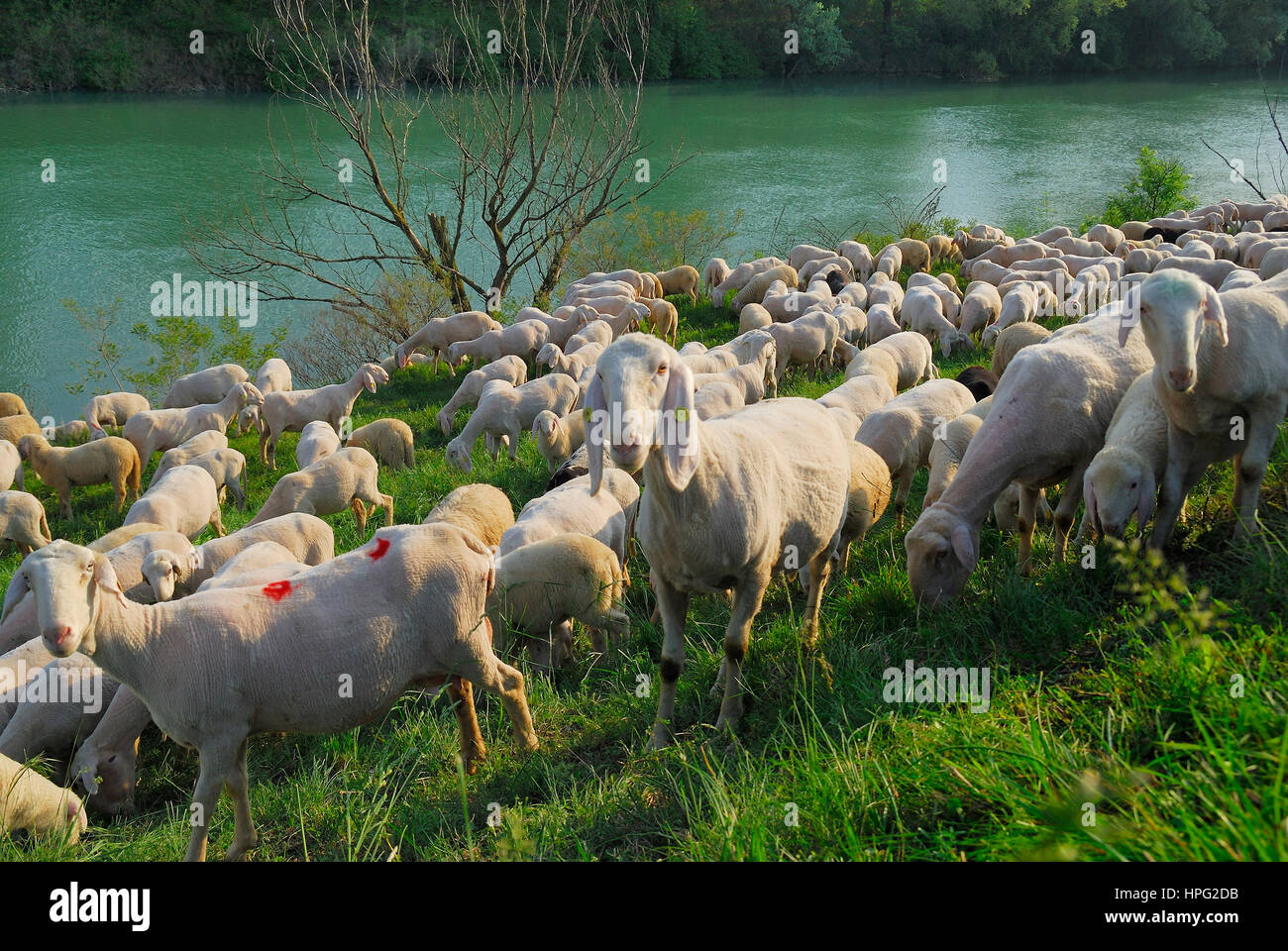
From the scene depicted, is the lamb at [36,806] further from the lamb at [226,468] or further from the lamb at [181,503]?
the lamb at [226,468]

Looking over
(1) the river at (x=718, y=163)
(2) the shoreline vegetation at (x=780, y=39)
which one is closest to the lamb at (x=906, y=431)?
(1) the river at (x=718, y=163)

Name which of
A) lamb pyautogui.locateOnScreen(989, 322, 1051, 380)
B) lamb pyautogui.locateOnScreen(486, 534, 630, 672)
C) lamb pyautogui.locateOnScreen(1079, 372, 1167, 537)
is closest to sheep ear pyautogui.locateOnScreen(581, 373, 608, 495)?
lamb pyautogui.locateOnScreen(486, 534, 630, 672)

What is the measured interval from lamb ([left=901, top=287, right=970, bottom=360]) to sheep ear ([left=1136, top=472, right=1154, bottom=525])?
8.37m

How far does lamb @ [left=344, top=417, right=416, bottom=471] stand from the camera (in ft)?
37.9

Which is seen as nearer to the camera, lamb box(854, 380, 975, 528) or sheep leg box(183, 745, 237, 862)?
sheep leg box(183, 745, 237, 862)

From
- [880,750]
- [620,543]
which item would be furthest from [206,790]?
[620,543]

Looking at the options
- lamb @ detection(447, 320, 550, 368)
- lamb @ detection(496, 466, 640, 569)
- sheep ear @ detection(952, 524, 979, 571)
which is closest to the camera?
sheep ear @ detection(952, 524, 979, 571)

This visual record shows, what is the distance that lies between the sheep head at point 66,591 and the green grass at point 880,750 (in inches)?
37.5

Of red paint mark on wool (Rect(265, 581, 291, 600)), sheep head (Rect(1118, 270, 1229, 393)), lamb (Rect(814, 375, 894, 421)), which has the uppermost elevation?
sheep head (Rect(1118, 270, 1229, 393))

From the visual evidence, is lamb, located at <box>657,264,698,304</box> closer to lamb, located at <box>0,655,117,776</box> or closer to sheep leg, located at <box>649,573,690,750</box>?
lamb, located at <box>0,655,117,776</box>
